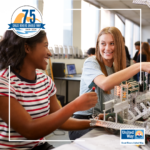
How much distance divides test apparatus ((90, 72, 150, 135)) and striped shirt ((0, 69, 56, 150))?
257mm

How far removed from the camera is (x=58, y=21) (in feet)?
10.1

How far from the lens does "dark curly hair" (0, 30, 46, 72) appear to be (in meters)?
0.75

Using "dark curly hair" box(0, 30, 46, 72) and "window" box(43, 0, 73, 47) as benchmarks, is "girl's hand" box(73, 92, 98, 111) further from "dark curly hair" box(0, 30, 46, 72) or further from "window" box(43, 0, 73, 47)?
"window" box(43, 0, 73, 47)

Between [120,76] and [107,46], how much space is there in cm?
22

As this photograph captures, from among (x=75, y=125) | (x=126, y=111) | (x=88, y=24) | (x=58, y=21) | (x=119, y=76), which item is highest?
(x=88, y=24)

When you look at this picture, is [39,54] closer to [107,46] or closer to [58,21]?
[107,46]

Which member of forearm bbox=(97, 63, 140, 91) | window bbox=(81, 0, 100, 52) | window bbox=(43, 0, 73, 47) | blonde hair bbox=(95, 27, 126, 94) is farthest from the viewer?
window bbox=(81, 0, 100, 52)

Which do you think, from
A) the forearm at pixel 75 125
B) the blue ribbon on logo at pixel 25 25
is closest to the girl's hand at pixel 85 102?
the forearm at pixel 75 125

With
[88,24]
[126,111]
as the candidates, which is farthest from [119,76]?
[88,24]

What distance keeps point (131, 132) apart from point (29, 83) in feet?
1.54

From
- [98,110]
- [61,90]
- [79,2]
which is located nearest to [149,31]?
[79,2]

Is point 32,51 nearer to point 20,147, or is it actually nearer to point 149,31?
point 20,147

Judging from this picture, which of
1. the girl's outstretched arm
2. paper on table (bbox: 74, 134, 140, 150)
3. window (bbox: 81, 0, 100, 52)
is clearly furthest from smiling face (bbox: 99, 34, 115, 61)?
window (bbox: 81, 0, 100, 52)

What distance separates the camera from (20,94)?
2.49 ft
